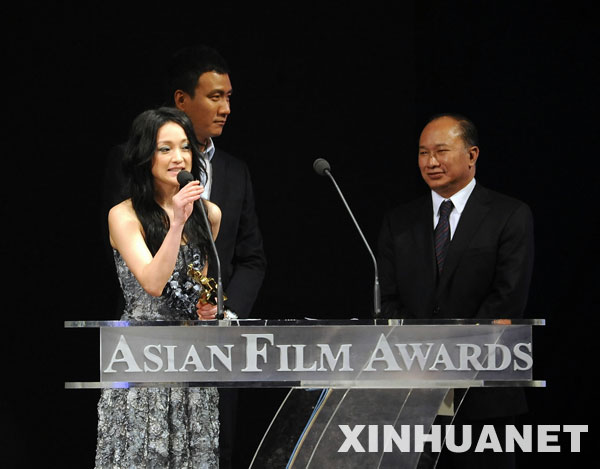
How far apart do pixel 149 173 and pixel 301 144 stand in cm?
139

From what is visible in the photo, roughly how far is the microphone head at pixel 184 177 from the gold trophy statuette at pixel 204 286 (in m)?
0.31

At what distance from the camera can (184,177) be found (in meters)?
3.18

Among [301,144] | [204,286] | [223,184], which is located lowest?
[204,286]

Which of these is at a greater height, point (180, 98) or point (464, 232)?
point (180, 98)

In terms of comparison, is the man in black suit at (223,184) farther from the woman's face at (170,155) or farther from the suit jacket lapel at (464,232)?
the suit jacket lapel at (464,232)

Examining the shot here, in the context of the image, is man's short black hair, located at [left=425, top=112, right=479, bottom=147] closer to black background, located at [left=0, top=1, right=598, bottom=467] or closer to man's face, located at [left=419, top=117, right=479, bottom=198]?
man's face, located at [left=419, top=117, right=479, bottom=198]

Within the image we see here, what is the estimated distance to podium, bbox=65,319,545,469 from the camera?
291cm


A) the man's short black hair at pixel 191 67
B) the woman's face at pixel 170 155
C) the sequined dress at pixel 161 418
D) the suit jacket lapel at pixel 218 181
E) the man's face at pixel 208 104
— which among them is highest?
the man's short black hair at pixel 191 67

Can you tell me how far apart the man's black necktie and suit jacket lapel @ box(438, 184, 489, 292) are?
0.03 m

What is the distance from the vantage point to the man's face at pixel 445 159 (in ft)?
13.4

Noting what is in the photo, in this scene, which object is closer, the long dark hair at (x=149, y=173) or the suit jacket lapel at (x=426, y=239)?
the long dark hair at (x=149, y=173)

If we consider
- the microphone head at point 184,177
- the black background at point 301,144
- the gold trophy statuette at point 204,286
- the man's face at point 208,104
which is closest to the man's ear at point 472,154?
the black background at point 301,144

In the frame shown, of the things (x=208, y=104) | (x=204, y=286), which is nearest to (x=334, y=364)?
(x=204, y=286)

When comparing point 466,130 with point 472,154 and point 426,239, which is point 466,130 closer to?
point 472,154
